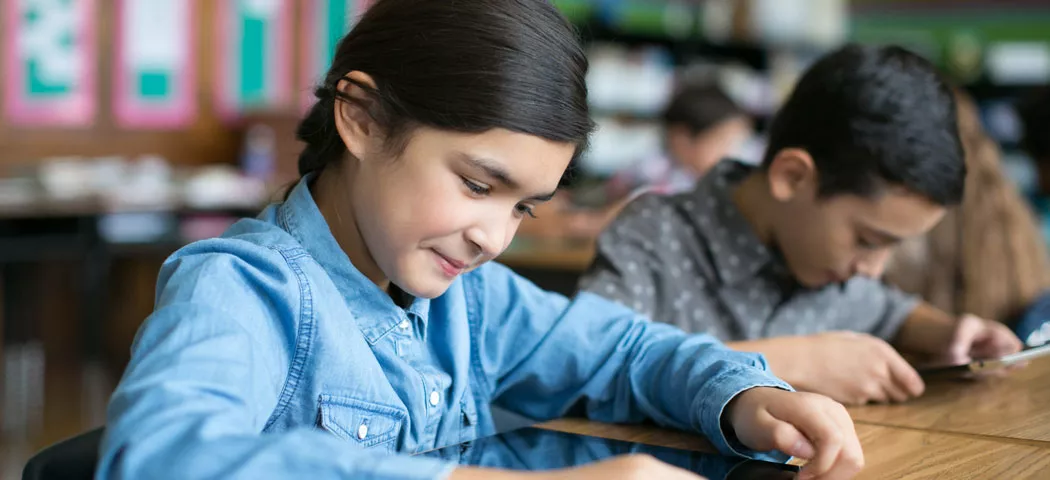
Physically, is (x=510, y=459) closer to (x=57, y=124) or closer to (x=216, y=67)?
(x=57, y=124)

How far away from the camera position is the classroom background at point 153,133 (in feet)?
12.9

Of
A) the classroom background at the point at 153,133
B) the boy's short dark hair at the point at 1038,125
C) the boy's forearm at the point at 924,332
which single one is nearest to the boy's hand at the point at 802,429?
the boy's forearm at the point at 924,332

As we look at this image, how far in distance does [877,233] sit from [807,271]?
0.12 metres

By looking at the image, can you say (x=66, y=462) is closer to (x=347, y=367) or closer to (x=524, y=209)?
(x=347, y=367)

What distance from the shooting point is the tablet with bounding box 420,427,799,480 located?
0.76 metres

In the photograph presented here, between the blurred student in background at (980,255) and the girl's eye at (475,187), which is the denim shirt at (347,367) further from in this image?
the blurred student in background at (980,255)

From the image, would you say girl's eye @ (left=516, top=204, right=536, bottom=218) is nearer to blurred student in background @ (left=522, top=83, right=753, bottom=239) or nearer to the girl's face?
the girl's face

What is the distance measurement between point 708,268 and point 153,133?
4018mm

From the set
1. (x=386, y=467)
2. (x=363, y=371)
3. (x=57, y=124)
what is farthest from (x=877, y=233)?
(x=57, y=124)

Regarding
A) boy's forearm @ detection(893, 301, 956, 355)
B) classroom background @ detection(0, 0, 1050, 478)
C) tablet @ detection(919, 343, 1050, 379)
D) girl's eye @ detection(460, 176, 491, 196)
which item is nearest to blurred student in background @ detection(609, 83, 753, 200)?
classroom background @ detection(0, 0, 1050, 478)

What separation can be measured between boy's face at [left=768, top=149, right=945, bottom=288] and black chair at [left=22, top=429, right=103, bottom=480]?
92 centimetres

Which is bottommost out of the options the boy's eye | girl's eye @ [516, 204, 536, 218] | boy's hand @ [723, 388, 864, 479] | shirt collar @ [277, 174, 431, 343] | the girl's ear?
boy's hand @ [723, 388, 864, 479]

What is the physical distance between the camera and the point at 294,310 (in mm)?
800

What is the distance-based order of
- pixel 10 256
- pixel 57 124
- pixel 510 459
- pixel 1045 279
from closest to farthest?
pixel 510 459
pixel 1045 279
pixel 10 256
pixel 57 124
